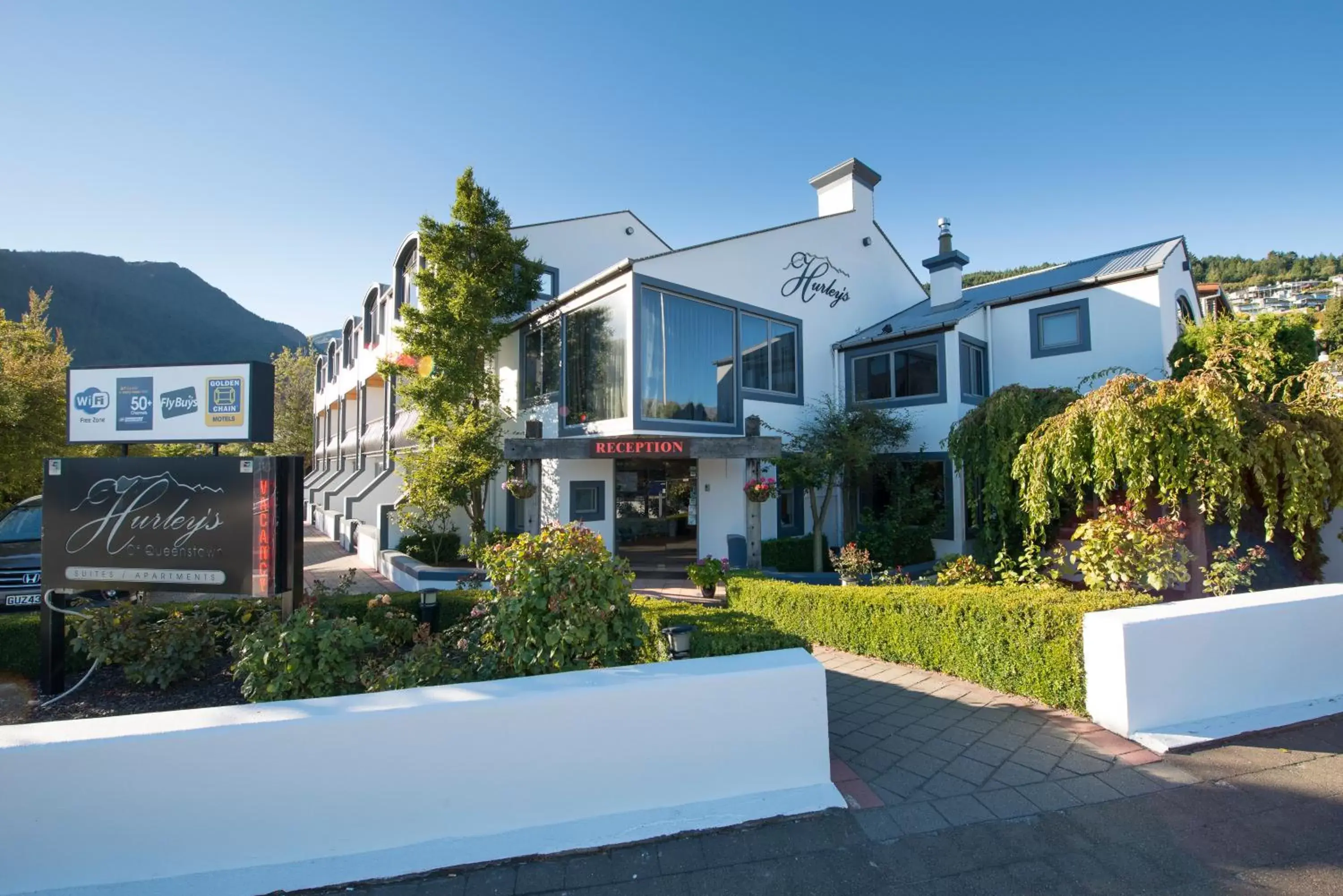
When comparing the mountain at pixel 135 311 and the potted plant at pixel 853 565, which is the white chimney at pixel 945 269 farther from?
the mountain at pixel 135 311

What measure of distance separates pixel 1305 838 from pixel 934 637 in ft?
9.32

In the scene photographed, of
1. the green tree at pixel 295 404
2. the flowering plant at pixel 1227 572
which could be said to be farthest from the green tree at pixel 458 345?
the green tree at pixel 295 404

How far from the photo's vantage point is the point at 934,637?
5.93m

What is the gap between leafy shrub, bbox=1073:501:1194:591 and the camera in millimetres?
6020

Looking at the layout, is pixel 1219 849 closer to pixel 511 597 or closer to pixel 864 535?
pixel 511 597

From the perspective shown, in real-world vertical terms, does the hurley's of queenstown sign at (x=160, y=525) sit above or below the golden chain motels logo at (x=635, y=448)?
below

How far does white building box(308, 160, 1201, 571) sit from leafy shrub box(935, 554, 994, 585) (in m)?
4.99

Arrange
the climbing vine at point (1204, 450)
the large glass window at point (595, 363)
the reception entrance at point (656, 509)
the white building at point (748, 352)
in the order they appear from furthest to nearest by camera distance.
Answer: the reception entrance at point (656, 509) → the white building at point (748, 352) → the large glass window at point (595, 363) → the climbing vine at point (1204, 450)

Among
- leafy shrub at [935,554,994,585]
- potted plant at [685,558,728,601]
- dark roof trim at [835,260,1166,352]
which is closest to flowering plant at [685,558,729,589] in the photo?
potted plant at [685,558,728,601]

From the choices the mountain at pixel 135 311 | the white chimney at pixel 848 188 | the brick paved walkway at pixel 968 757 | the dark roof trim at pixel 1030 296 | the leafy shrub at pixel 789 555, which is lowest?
the brick paved walkway at pixel 968 757

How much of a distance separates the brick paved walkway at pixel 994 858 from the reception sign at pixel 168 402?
424 centimetres

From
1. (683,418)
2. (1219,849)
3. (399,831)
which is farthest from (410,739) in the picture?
(683,418)

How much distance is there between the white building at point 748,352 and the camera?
11609 mm

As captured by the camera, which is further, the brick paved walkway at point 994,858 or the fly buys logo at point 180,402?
the fly buys logo at point 180,402
